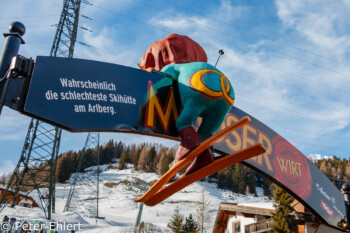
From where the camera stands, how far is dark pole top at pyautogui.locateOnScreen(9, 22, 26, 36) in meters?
3.75

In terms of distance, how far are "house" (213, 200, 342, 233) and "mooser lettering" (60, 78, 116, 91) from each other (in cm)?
1284

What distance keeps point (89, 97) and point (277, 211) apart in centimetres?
1309

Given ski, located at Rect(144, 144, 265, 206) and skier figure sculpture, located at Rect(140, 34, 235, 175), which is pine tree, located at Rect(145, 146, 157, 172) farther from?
skier figure sculpture, located at Rect(140, 34, 235, 175)

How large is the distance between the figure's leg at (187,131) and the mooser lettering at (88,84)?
1343 mm

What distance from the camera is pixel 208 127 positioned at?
5281 millimetres

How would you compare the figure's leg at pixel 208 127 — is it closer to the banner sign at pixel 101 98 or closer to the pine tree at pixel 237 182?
the banner sign at pixel 101 98

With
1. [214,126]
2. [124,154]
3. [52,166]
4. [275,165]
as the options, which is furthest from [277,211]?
[124,154]

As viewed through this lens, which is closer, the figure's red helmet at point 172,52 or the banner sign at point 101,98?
the banner sign at point 101,98

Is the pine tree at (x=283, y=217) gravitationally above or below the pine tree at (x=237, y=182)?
below

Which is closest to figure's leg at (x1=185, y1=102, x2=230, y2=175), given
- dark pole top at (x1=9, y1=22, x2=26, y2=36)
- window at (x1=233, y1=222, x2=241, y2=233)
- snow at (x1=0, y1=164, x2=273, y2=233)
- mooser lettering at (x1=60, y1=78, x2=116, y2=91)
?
mooser lettering at (x1=60, y1=78, x2=116, y2=91)

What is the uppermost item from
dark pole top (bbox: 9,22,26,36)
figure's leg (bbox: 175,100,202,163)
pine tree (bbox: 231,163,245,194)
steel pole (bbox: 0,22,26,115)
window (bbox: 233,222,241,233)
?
pine tree (bbox: 231,163,245,194)

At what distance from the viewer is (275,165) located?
10477 millimetres

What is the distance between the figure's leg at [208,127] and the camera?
5.03m

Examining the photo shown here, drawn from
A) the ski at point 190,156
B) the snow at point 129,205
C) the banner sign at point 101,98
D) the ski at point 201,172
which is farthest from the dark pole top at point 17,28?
the snow at point 129,205
